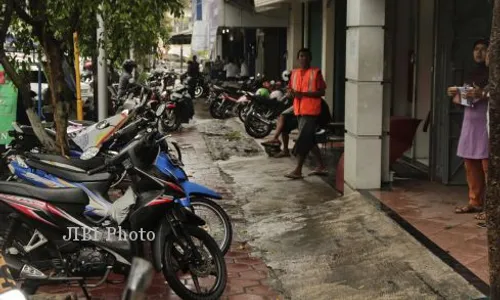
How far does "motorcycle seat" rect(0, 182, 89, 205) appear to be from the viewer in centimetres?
493

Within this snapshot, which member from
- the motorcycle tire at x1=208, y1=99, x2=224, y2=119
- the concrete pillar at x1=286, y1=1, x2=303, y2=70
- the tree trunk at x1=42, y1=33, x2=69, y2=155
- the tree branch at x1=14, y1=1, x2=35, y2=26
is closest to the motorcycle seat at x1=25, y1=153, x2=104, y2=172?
the tree trunk at x1=42, y1=33, x2=69, y2=155

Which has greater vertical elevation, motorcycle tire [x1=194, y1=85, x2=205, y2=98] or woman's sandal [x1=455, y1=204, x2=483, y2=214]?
motorcycle tire [x1=194, y1=85, x2=205, y2=98]

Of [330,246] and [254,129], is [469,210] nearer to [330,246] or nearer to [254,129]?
[330,246]

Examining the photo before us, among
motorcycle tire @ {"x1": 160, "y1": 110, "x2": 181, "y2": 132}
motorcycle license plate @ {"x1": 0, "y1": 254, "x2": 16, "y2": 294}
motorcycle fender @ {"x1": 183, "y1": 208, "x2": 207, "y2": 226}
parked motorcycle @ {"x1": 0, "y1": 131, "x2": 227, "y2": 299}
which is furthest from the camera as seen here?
motorcycle tire @ {"x1": 160, "y1": 110, "x2": 181, "y2": 132}

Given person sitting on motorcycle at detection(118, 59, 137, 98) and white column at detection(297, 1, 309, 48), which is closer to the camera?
person sitting on motorcycle at detection(118, 59, 137, 98)

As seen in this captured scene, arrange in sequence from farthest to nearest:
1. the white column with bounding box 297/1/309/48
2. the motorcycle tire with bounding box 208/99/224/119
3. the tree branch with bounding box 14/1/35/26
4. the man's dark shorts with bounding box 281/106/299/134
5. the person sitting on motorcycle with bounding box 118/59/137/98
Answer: the motorcycle tire with bounding box 208/99/224/119 < the white column with bounding box 297/1/309/48 < the person sitting on motorcycle with bounding box 118/59/137/98 < the man's dark shorts with bounding box 281/106/299/134 < the tree branch with bounding box 14/1/35/26

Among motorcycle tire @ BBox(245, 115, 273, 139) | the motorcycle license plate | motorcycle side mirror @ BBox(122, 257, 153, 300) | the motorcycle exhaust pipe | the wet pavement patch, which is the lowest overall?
the wet pavement patch

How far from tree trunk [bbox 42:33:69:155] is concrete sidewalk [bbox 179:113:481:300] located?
210cm

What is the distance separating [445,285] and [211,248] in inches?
69.9

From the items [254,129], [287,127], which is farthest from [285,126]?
[254,129]

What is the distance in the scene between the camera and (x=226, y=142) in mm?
14297

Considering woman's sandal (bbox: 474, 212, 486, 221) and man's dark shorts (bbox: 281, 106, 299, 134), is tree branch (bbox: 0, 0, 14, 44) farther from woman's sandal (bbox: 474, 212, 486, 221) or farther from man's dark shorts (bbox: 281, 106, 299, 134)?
man's dark shorts (bbox: 281, 106, 299, 134)

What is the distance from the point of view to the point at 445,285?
208 inches

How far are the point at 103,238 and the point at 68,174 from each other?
90cm
